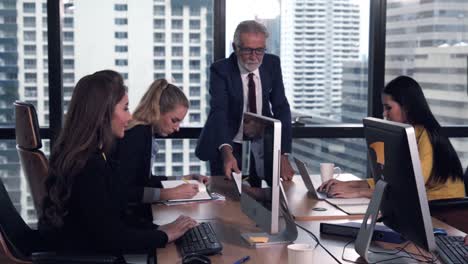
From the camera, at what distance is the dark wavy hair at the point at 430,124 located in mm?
2689

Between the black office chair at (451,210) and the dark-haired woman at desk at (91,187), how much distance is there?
1.17 metres

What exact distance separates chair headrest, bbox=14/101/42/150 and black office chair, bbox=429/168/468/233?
67.8 inches

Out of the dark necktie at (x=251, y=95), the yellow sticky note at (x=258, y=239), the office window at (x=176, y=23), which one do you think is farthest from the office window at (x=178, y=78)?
the yellow sticky note at (x=258, y=239)

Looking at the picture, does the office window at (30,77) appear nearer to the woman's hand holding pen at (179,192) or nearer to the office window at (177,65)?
the office window at (177,65)

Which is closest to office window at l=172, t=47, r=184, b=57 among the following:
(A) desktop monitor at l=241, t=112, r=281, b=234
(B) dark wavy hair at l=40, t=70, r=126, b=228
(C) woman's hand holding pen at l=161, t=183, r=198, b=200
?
(C) woman's hand holding pen at l=161, t=183, r=198, b=200

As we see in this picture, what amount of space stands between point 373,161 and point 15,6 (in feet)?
10.0

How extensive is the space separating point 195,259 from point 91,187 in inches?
17.0

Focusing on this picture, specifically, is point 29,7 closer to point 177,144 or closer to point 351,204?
point 177,144

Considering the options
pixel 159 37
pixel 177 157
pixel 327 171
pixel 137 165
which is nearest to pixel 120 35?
pixel 159 37

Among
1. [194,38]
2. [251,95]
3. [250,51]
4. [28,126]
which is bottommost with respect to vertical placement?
[28,126]

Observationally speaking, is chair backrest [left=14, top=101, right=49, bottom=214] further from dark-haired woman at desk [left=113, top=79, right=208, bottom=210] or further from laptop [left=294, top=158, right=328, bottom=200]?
laptop [left=294, top=158, right=328, bottom=200]

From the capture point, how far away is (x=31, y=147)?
265 centimetres

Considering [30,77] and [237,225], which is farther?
[30,77]

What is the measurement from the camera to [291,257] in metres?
1.70
